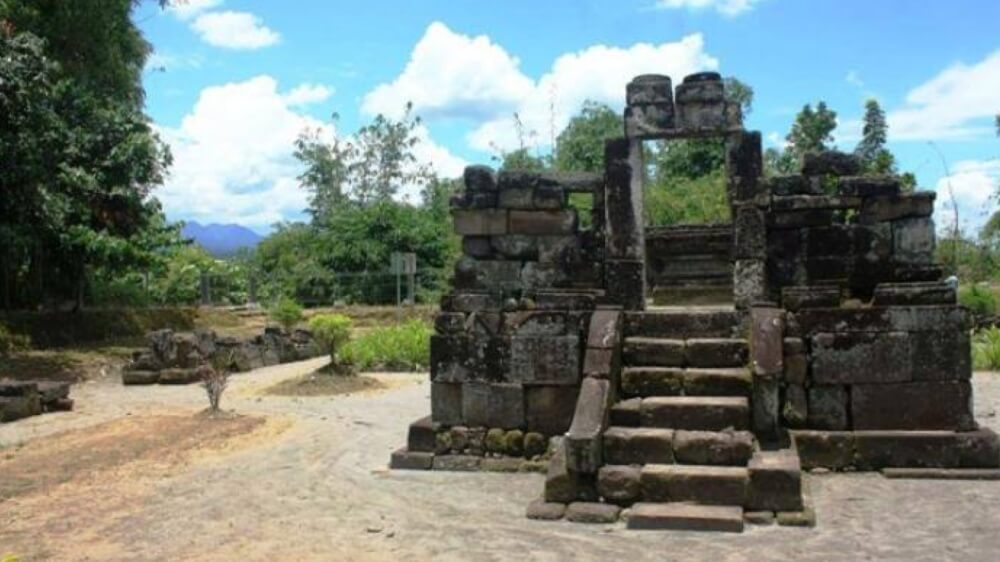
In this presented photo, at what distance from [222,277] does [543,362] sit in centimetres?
2540

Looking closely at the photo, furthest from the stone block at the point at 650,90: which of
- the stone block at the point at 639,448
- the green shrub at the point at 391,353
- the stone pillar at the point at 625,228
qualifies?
the green shrub at the point at 391,353

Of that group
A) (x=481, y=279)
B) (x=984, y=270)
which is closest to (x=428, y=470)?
(x=481, y=279)

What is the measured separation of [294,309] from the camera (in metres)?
19.9

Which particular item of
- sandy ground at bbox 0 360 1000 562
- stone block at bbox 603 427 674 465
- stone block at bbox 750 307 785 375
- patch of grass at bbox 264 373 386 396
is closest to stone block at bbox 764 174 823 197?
stone block at bbox 750 307 785 375

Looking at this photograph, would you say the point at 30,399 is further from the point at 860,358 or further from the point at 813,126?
the point at 813,126

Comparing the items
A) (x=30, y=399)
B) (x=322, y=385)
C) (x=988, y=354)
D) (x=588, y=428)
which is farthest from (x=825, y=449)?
(x=30, y=399)

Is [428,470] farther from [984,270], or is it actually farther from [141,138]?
[984,270]

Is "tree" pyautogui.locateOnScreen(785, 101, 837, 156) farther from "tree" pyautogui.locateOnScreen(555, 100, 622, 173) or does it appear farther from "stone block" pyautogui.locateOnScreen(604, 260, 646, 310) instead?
"stone block" pyautogui.locateOnScreen(604, 260, 646, 310)

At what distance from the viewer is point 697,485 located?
635cm

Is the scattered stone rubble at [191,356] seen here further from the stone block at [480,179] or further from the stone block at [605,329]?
the stone block at [605,329]

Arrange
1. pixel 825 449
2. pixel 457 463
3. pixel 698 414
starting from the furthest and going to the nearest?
pixel 457 463 < pixel 825 449 < pixel 698 414

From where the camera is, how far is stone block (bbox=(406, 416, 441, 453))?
27.5 ft

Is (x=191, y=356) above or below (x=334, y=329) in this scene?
below

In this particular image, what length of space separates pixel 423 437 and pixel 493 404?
0.75 metres
